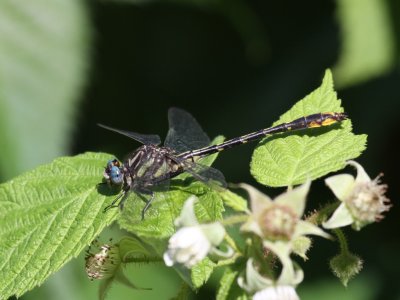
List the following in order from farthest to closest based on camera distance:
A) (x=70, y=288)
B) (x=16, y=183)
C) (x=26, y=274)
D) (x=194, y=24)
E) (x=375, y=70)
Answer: (x=194, y=24) → (x=375, y=70) → (x=70, y=288) → (x=16, y=183) → (x=26, y=274)

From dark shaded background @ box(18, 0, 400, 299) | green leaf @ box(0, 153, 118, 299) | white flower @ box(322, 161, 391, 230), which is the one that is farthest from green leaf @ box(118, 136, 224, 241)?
dark shaded background @ box(18, 0, 400, 299)

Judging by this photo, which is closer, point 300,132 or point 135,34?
point 300,132

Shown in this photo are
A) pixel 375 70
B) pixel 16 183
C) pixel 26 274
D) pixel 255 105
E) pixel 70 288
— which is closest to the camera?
pixel 26 274

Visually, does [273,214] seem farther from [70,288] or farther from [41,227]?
[70,288]

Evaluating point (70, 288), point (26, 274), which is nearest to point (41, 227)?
point (26, 274)

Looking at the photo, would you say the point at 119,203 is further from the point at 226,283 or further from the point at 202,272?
the point at 226,283

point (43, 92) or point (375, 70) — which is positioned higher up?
point (43, 92)

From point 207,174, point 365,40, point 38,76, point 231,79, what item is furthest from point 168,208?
point 231,79
